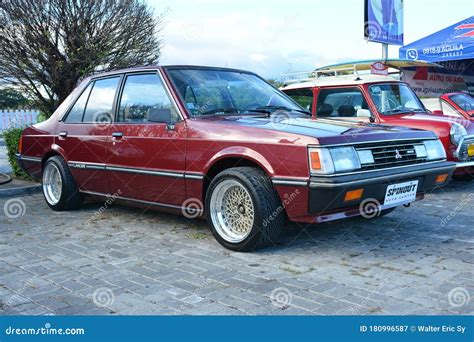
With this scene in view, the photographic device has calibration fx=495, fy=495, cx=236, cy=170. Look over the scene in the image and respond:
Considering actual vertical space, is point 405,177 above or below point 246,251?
above

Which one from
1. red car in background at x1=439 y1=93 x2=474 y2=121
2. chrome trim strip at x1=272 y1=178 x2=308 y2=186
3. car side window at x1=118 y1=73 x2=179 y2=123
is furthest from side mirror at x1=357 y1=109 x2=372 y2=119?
chrome trim strip at x1=272 y1=178 x2=308 y2=186

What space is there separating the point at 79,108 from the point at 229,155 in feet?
8.52

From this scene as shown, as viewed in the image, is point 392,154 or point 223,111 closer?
point 392,154

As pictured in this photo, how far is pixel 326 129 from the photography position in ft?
13.5

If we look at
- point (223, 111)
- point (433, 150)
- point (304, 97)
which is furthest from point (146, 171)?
point (304, 97)

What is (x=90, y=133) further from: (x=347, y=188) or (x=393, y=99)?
(x=393, y=99)

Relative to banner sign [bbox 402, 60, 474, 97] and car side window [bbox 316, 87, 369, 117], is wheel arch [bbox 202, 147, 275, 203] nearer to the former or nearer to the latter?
car side window [bbox 316, 87, 369, 117]

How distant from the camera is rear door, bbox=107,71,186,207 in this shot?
15.3 ft

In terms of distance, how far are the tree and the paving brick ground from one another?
417cm

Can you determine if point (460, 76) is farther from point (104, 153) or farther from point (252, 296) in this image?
point (252, 296)

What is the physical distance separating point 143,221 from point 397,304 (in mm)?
3246

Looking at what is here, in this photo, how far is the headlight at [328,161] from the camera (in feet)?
12.2
